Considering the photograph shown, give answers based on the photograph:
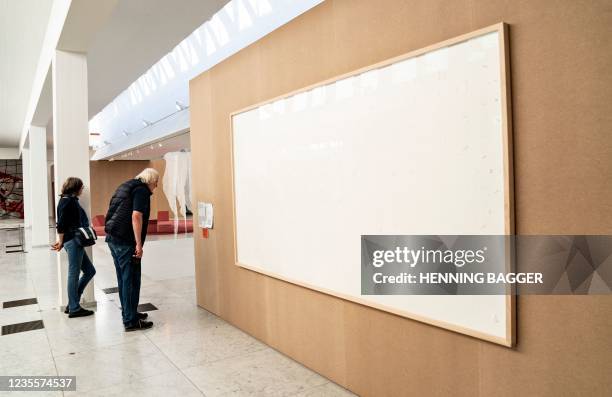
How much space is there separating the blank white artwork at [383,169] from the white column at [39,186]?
10.5 meters

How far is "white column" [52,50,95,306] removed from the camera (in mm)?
5652

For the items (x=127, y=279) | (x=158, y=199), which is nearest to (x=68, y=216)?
(x=127, y=279)

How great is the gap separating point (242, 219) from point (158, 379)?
1.60m

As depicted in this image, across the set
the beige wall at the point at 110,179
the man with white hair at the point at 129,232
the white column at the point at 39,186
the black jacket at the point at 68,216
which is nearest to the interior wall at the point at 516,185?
the man with white hair at the point at 129,232

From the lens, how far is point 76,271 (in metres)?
5.26

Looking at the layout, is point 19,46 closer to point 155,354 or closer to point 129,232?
point 129,232

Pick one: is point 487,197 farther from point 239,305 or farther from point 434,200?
point 239,305

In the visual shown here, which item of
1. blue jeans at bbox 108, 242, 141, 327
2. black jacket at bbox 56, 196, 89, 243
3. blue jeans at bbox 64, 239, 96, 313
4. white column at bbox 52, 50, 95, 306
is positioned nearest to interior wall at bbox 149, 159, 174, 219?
white column at bbox 52, 50, 95, 306

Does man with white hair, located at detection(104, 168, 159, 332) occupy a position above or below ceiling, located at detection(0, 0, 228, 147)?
below

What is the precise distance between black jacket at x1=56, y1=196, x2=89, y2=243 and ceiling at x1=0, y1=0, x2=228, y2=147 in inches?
77.8

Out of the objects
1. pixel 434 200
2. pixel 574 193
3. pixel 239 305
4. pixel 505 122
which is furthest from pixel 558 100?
pixel 239 305

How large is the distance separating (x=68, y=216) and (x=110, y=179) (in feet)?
62.0

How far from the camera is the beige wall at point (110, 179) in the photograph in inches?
880

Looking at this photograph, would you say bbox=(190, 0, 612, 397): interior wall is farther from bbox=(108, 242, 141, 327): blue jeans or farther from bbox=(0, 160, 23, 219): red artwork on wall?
bbox=(0, 160, 23, 219): red artwork on wall
